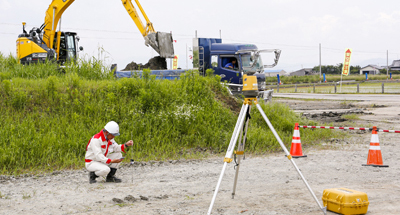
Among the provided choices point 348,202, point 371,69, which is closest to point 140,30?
point 348,202

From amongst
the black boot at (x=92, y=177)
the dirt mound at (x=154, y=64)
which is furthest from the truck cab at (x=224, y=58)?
the black boot at (x=92, y=177)

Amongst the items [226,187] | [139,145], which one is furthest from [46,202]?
[139,145]

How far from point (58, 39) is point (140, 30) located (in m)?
3.96

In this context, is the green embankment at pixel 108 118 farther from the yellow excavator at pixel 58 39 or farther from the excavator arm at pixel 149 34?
the excavator arm at pixel 149 34

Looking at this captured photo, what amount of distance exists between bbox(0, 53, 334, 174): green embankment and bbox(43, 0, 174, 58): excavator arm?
17.7ft

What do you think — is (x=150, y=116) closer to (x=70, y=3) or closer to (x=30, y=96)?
(x=30, y=96)

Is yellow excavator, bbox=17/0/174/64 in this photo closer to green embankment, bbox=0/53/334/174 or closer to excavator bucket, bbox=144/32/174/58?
excavator bucket, bbox=144/32/174/58

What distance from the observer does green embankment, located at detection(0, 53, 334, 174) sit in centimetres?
879

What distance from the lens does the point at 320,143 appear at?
1145 centimetres

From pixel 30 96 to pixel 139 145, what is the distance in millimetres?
3424

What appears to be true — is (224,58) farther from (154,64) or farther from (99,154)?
(99,154)

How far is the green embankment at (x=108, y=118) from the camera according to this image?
879cm

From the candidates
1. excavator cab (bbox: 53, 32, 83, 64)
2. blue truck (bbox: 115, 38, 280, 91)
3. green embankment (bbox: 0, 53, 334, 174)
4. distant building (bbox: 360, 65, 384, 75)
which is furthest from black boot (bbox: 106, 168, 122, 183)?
distant building (bbox: 360, 65, 384, 75)

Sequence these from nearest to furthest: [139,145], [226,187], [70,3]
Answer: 1. [226,187]
2. [139,145]
3. [70,3]
